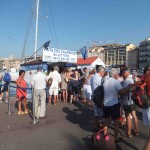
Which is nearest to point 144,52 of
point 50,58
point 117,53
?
point 117,53

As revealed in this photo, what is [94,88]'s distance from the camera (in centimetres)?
811

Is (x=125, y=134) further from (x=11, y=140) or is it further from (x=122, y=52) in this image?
(x=122, y=52)

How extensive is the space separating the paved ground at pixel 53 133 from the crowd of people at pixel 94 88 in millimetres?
A: 387

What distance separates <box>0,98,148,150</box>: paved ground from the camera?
6.78 metres

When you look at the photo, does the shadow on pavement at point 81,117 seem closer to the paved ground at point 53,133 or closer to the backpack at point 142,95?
the paved ground at point 53,133

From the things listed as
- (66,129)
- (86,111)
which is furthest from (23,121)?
(86,111)

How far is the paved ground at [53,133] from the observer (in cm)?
678

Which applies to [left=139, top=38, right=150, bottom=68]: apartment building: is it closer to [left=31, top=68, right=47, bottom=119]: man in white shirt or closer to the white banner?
the white banner

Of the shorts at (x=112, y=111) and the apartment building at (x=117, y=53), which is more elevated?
the apartment building at (x=117, y=53)

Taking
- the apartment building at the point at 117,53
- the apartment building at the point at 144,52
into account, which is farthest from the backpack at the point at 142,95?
the apartment building at the point at 117,53

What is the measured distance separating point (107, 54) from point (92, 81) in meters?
192

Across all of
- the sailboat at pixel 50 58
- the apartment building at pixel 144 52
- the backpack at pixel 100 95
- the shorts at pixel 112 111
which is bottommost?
the shorts at pixel 112 111

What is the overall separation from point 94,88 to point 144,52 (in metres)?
155

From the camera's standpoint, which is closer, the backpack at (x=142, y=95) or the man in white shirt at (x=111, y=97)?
the backpack at (x=142, y=95)
